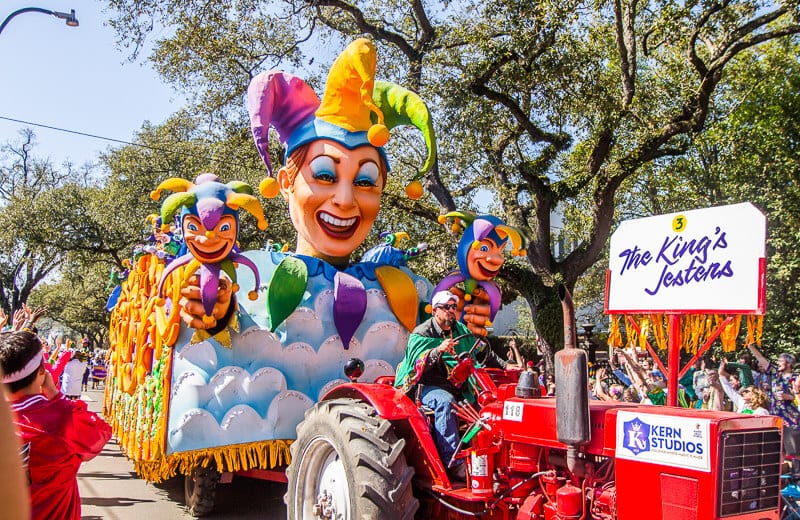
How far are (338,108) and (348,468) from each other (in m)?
3.96

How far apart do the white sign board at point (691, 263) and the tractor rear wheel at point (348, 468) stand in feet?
5.70

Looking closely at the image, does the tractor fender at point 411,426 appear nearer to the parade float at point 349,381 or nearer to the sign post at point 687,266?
the parade float at point 349,381

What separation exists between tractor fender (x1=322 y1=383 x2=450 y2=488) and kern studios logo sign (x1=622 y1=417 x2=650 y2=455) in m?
1.28

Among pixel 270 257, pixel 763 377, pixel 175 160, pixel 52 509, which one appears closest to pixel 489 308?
pixel 270 257

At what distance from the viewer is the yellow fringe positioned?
19.8 ft

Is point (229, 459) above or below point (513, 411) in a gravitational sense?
below

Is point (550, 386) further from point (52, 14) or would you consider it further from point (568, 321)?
point (52, 14)

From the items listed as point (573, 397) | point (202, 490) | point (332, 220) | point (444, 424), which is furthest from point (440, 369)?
point (202, 490)

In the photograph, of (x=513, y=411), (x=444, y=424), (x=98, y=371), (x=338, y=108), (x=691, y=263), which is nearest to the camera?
(x=691, y=263)

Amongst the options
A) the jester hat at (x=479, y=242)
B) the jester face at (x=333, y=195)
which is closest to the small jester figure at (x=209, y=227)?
the jester face at (x=333, y=195)

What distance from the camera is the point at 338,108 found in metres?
7.08

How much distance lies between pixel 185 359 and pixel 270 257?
1433mm

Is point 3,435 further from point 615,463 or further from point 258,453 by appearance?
point 258,453

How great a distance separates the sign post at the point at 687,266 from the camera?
3848mm
